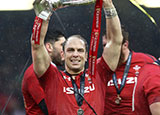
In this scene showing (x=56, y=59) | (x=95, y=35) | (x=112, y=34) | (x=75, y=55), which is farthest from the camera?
(x=56, y=59)

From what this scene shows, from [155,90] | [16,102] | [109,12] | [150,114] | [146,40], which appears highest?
[109,12]

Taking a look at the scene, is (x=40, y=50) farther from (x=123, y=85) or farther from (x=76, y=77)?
(x=123, y=85)

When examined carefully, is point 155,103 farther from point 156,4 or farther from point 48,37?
point 156,4

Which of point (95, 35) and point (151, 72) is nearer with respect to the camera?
point (151, 72)

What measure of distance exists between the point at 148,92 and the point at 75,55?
0.85m

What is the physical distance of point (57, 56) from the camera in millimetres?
3814

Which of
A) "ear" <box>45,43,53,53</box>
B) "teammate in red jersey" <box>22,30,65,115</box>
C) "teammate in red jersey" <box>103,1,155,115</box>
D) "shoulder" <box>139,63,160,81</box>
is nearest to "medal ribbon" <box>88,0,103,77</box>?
"shoulder" <box>139,63,160,81</box>

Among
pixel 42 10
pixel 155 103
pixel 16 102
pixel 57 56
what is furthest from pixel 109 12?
pixel 16 102

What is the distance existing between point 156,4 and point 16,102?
2.56 meters

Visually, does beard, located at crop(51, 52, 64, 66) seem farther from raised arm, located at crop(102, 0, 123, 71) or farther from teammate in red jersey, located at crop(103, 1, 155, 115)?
raised arm, located at crop(102, 0, 123, 71)

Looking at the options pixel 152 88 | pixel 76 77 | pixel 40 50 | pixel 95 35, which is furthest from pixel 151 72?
pixel 40 50

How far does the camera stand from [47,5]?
2.58m

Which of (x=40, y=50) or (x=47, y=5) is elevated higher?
(x=47, y=5)

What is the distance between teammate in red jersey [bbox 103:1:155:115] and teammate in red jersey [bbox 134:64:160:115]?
1.01 metres
